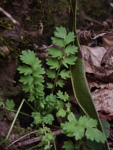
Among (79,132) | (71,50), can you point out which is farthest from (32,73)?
(79,132)

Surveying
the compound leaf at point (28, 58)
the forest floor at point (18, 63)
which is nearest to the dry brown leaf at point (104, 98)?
the forest floor at point (18, 63)

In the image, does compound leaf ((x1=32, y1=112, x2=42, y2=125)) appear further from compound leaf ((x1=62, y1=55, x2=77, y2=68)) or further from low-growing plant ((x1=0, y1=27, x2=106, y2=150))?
compound leaf ((x1=62, y1=55, x2=77, y2=68))

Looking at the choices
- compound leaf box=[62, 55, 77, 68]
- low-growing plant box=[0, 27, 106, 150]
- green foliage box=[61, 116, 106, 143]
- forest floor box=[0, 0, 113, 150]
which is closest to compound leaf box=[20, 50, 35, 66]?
low-growing plant box=[0, 27, 106, 150]

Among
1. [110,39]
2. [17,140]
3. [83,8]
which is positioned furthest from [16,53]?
[83,8]

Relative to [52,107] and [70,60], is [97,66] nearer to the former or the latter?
[70,60]

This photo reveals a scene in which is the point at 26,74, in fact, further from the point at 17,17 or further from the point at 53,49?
the point at 17,17

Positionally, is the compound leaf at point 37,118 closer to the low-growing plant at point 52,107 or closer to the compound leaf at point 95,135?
the low-growing plant at point 52,107
